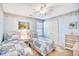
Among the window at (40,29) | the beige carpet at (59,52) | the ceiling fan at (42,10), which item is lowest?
the beige carpet at (59,52)

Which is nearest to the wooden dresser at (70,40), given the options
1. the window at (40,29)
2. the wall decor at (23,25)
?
the window at (40,29)

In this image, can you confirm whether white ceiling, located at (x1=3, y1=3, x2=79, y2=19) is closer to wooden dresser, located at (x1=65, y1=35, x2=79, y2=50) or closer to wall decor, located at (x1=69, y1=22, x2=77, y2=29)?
wall decor, located at (x1=69, y1=22, x2=77, y2=29)

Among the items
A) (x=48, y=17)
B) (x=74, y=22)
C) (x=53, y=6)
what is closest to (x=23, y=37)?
(x=48, y=17)

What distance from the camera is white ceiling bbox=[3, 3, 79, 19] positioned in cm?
→ 186

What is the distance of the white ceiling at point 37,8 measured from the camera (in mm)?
1860

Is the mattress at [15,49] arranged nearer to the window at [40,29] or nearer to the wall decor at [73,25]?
the window at [40,29]

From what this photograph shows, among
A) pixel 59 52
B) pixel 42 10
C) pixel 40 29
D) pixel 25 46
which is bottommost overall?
pixel 59 52

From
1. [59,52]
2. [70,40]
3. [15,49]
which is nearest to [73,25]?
[70,40]

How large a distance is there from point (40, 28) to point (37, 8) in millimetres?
356

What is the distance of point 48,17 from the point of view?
188 cm

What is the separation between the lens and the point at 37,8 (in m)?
1.86

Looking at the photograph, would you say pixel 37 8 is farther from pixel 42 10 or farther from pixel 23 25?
pixel 23 25

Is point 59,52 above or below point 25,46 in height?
below

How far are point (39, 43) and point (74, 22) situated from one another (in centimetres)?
71
